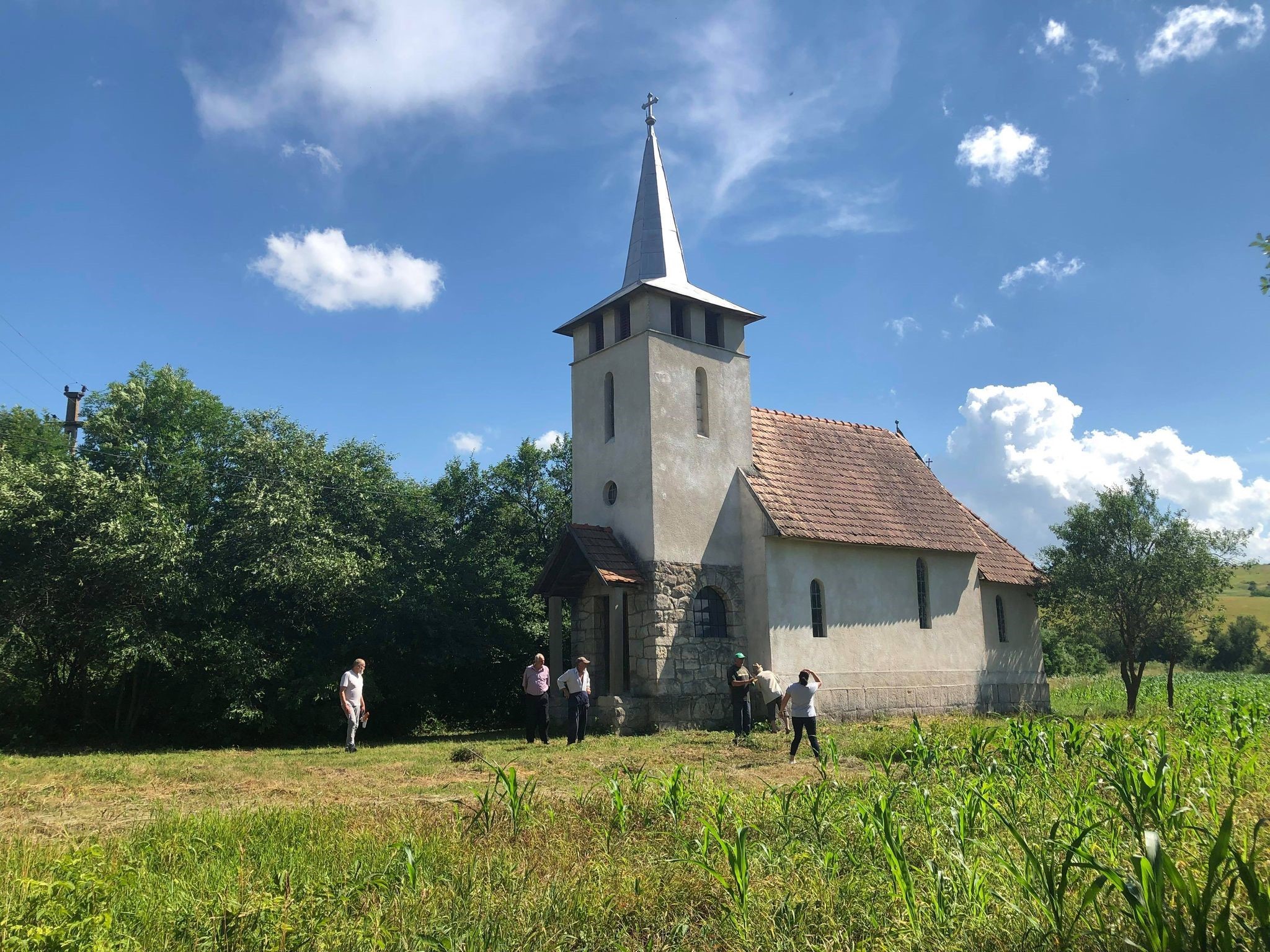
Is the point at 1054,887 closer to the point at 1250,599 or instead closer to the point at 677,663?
the point at 677,663

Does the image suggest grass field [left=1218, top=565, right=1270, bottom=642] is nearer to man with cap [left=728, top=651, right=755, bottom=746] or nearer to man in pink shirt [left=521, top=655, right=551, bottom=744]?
man with cap [left=728, top=651, right=755, bottom=746]

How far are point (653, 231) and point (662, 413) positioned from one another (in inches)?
227

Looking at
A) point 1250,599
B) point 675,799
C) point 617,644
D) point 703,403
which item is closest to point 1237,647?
point 1250,599

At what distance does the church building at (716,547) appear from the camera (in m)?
19.6

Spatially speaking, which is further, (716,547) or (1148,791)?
(716,547)

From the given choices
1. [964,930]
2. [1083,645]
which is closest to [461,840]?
[964,930]

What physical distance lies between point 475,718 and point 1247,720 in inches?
703

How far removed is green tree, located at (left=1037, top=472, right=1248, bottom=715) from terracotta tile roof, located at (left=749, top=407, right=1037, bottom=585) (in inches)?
61.7

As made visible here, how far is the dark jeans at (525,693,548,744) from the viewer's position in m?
16.8

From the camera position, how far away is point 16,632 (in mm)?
17438

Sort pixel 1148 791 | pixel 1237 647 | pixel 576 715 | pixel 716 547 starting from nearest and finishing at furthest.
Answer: pixel 1148 791, pixel 576 715, pixel 716 547, pixel 1237 647

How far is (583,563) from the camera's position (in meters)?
20.1

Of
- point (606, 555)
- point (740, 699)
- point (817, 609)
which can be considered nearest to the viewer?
point (740, 699)

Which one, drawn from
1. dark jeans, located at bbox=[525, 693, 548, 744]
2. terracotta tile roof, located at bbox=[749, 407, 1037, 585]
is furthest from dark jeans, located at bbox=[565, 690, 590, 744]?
terracotta tile roof, located at bbox=[749, 407, 1037, 585]
